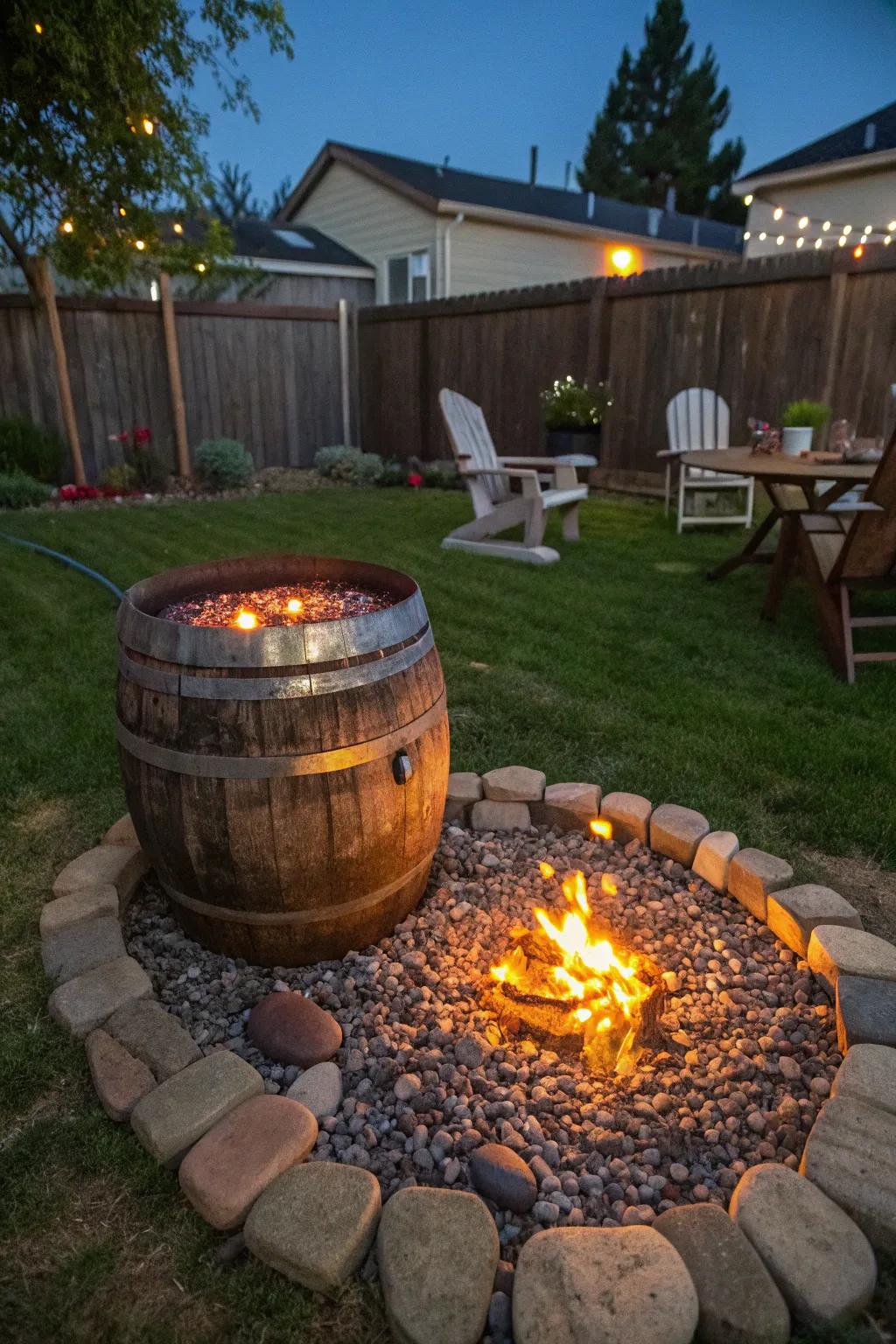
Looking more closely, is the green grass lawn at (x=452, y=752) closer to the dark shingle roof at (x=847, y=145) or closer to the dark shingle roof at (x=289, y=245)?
the dark shingle roof at (x=847, y=145)

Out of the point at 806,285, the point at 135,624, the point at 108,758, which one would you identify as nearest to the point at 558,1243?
the point at 135,624

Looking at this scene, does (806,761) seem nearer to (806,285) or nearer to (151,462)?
(806,285)

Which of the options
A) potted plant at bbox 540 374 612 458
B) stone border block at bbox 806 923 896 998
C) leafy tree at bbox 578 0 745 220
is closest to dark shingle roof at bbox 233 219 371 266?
potted plant at bbox 540 374 612 458

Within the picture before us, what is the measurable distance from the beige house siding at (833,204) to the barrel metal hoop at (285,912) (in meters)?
12.5

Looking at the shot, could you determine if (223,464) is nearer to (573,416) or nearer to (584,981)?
(573,416)

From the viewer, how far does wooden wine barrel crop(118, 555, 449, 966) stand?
162cm

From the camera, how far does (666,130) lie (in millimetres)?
28031

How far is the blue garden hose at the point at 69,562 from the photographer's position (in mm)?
4816

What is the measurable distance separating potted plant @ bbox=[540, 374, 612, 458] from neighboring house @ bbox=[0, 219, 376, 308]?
25.3ft

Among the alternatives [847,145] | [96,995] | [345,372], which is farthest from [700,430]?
[847,145]

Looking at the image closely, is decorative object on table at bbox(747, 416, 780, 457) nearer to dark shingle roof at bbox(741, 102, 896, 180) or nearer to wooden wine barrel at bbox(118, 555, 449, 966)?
wooden wine barrel at bbox(118, 555, 449, 966)

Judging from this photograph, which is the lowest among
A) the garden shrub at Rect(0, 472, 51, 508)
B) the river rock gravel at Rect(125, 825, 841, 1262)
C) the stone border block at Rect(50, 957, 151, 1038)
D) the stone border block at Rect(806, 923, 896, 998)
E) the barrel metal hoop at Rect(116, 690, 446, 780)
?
the river rock gravel at Rect(125, 825, 841, 1262)

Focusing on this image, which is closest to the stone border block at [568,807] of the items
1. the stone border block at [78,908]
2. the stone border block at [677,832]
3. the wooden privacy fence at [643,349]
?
the stone border block at [677,832]

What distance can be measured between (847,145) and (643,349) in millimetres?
8062
